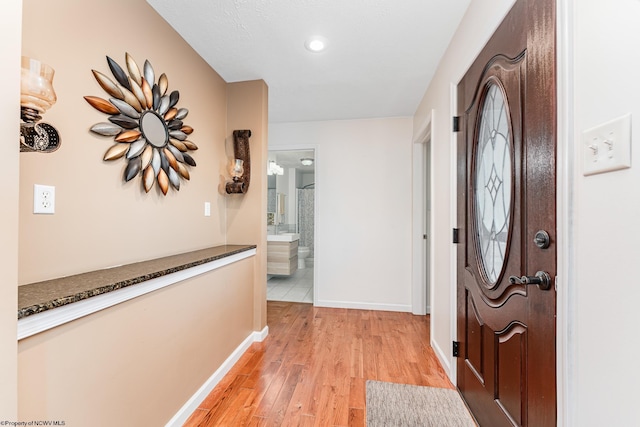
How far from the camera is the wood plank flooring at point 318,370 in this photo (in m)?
1.58

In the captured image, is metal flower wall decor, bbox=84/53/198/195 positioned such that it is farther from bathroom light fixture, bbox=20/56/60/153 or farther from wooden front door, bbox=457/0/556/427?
wooden front door, bbox=457/0/556/427

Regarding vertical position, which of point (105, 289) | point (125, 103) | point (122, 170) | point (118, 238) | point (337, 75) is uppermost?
point (337, 75)

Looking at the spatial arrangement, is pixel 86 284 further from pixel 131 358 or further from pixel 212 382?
pixel 212 382

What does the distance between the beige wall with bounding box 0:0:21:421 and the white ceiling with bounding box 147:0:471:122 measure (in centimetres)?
121

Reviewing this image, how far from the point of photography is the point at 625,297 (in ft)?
2.19

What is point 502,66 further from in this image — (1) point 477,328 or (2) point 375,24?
(1) point 477,328

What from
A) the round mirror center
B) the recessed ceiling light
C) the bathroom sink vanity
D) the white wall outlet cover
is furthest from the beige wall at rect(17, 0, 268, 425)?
the bathroom sink vanity

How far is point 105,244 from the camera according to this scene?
53.5 inches

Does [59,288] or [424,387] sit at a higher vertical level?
[59,288]

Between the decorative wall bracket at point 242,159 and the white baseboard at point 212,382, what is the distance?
1.31 m

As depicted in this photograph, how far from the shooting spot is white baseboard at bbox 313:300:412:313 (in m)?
3.36

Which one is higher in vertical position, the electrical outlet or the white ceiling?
the white ceiling

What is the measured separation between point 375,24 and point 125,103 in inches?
61.9

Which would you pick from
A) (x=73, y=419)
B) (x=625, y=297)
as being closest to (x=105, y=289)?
(x=73, y=419)
